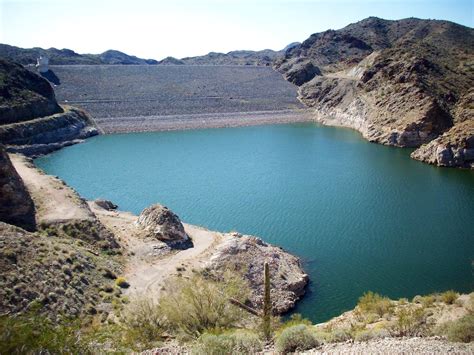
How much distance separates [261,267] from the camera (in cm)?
2177

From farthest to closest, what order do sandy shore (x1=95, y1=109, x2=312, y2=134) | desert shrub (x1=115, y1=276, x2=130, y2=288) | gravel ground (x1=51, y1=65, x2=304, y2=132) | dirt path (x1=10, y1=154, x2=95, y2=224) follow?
1. gravel ground (x1=51, y1=65, x2=304, y2=132)
2. sandy shore (x1=95, y1=109, x2=312, y2=134)
3. dirt path (x1=10, y1=154, x2=95, y2=224)
4. desert shrub (x1=115, y1=276, x2=130, y2=288)

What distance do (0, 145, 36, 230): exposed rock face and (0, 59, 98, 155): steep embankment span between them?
26702 millimetres

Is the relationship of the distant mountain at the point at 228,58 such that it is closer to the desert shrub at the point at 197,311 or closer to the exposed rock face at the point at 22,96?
the exposed rock face at the point at 22,96

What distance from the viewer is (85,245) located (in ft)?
72.4

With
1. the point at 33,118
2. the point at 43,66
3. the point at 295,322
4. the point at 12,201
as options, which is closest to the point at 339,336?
the point at 295,322

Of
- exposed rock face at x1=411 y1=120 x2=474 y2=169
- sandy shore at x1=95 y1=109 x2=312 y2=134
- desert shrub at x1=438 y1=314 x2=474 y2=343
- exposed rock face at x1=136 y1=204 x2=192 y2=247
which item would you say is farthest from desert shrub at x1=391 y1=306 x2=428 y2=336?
sandy shore at x1=95 y1=109 x2=312 y2=134

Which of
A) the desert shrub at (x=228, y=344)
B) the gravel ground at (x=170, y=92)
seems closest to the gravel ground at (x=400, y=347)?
the desert shrub at (x=228, y=344)

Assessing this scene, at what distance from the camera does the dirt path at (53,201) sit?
79.0 feet

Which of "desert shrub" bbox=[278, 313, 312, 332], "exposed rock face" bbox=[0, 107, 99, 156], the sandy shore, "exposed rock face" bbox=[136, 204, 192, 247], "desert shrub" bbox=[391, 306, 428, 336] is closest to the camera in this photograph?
"desert shrub" bbox=[391, 306, 428, 336]

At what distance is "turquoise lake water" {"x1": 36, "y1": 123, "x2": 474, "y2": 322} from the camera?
73.2 ft

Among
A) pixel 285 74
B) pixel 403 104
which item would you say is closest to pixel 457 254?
pixel 403 104

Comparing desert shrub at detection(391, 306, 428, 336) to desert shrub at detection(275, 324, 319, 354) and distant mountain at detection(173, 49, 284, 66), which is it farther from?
distant mountain at detection(173, 49, 284, 66)

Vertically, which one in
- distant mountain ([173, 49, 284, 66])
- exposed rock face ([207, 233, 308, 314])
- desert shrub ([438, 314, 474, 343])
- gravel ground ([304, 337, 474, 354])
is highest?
distant mountain ([173, 49, 284, 66])

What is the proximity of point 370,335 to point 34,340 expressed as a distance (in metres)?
8.12
